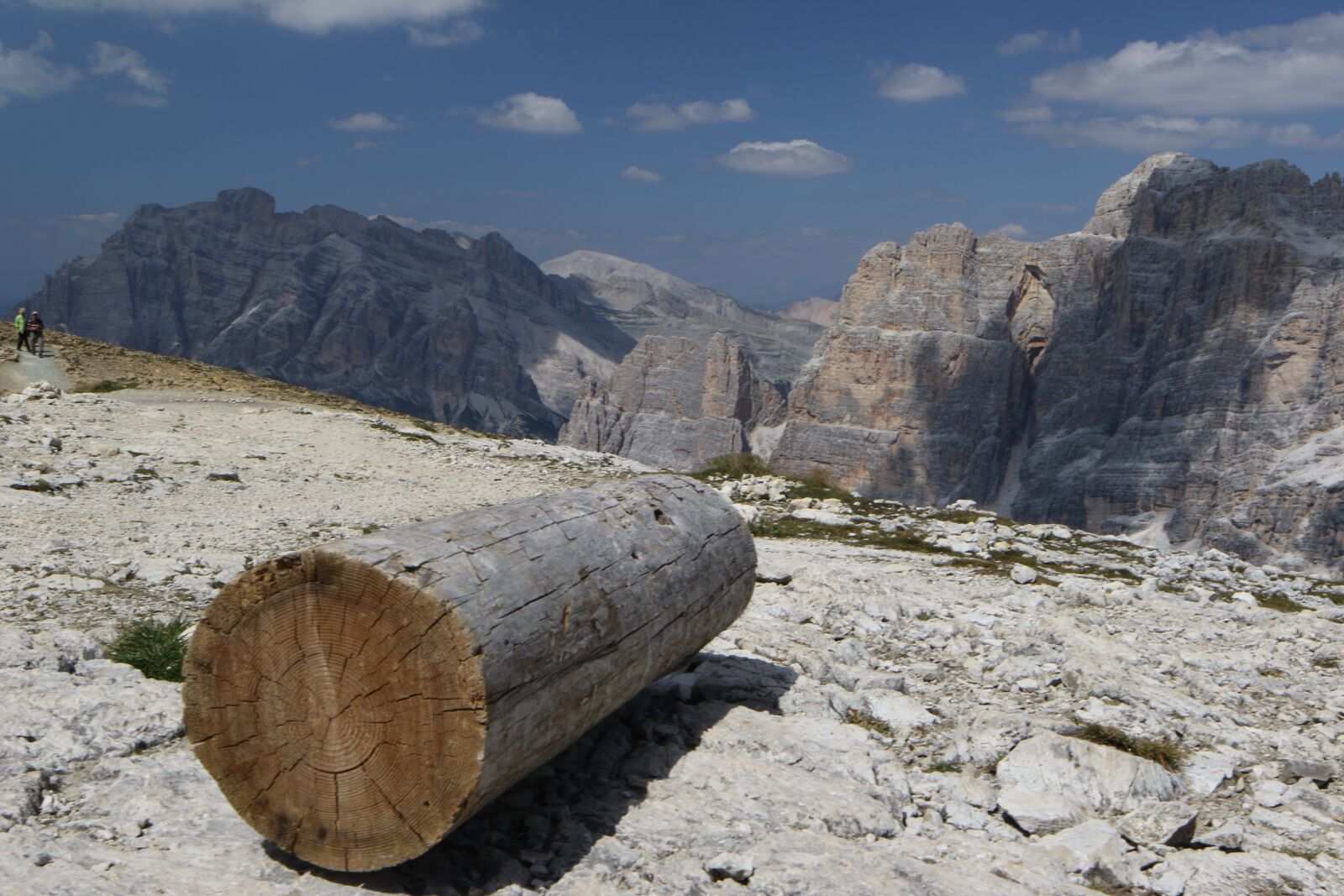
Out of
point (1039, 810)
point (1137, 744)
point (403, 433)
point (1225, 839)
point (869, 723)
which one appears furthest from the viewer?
point (403, 433)

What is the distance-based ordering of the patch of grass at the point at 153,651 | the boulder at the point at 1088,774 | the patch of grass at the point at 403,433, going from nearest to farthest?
the boulder at the point at 1088,774, the patch of grass at the point at 153,651, the patch of grass at the point at 403,433

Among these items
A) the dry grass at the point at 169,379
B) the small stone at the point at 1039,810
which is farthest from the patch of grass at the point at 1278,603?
the dry grass at the point at 169,379

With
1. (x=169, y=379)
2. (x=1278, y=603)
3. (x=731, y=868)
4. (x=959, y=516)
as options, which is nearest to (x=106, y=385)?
(x=169, y=379)

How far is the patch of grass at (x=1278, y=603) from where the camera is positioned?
18.5 meters

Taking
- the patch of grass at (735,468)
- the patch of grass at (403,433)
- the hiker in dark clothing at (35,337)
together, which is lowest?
the patch of grass at (735,468)

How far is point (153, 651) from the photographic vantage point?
10.2 metres

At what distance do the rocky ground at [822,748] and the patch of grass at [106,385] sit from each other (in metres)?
21.3

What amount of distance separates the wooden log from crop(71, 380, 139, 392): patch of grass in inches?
1437

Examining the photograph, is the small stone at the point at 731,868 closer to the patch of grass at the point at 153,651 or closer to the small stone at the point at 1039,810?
the small stone at the point at 1039,810

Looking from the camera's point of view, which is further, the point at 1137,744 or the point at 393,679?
the point at 1137,744

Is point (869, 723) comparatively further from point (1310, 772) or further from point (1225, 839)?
point (1310, 772)

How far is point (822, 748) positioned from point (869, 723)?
113 centimetres

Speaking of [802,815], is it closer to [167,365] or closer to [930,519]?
[930,519]

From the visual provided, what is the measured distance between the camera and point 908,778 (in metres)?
9.20
